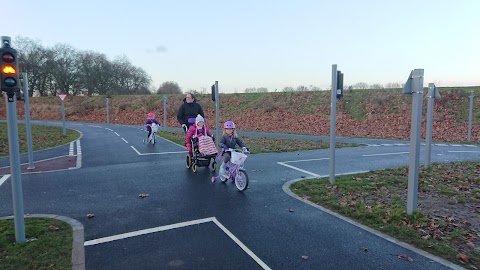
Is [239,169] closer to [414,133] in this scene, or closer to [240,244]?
[240,244]

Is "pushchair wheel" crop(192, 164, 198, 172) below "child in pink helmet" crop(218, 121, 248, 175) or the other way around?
below

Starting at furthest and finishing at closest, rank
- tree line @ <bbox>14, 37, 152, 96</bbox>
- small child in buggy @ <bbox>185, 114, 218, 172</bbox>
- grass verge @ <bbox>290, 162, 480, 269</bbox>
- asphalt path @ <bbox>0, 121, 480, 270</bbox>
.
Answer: tree line @ <bbox>14, 37, 152, 96</bbox>, small child in buggy @ <bbox>185, 114, 218, 172</bbox>, grass verge @ <bbox>290, 162, 480, 269</bbox>, asphalt path @ <bbox>0, 121, 480, 270</bbox>

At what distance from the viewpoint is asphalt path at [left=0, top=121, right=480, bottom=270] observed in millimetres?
3861

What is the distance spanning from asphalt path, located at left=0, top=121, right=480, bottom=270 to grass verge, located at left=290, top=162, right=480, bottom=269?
302 mm

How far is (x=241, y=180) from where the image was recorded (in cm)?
702

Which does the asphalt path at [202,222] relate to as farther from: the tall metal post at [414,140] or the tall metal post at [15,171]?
the tall metal post at [414,140]

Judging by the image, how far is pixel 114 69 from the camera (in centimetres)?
6638

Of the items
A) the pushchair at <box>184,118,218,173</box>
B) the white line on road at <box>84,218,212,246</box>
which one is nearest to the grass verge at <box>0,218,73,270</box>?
the white line on road at <box>84,218,212,246</box>

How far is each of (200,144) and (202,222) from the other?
3.62m

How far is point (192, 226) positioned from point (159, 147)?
1035 centimetres

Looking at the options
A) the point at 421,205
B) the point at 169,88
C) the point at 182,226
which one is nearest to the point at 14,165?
the point at 182,226

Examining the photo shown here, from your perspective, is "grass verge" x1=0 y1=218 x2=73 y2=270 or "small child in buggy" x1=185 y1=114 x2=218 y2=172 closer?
"grass verge" x1=0 y1=218 x2=73 y2=270

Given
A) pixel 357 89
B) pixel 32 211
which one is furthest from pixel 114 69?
pixel 32 211

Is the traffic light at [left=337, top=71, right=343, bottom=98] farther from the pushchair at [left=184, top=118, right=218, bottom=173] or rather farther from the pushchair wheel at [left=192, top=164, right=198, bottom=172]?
the pushchair wheel at [left=192, top=164, right=198, bottom=172]
